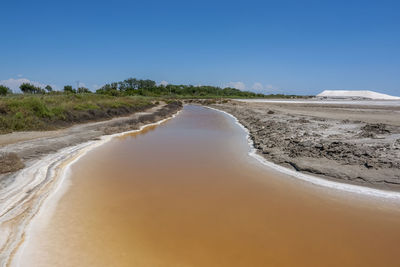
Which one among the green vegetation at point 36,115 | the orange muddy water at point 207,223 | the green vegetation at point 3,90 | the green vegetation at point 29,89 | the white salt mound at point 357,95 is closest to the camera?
the orange muddy water at point 207,223

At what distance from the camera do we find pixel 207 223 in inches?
197

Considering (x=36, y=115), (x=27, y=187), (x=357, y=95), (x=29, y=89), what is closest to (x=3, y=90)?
(x=29, y=89)

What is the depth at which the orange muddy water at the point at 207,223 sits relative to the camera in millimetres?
3938

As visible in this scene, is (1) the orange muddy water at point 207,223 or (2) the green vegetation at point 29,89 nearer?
(1) the orange muddy water at point 207,223

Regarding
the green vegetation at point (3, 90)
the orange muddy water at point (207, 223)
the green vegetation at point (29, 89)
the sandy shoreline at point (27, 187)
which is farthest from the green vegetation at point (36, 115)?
the green vegetation at point (29, 89)

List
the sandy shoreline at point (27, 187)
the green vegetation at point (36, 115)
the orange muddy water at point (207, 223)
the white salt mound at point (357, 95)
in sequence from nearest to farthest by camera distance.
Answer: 1. the orange muddy water at point (207, 223)
2. the sandy shoreline at point (27, 187)
3. the green vegetation at point (36, 115)
4. the white salt mound at point (357, 95)

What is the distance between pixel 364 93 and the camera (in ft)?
227

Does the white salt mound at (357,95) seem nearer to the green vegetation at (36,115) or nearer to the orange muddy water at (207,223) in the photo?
the green vegetation at (36,115)

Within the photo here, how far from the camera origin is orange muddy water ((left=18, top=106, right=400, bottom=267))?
12.9 feet

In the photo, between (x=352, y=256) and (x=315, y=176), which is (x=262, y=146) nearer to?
(x=315, y=176)

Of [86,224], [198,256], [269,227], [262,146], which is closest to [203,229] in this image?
[198,256]

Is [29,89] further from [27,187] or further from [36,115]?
[27,187]

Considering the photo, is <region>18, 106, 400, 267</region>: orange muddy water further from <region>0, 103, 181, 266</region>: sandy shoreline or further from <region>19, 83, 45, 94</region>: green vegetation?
<region>19, 83, 45, 94</region>: green vegetation

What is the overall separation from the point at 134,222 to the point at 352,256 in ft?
13.0
